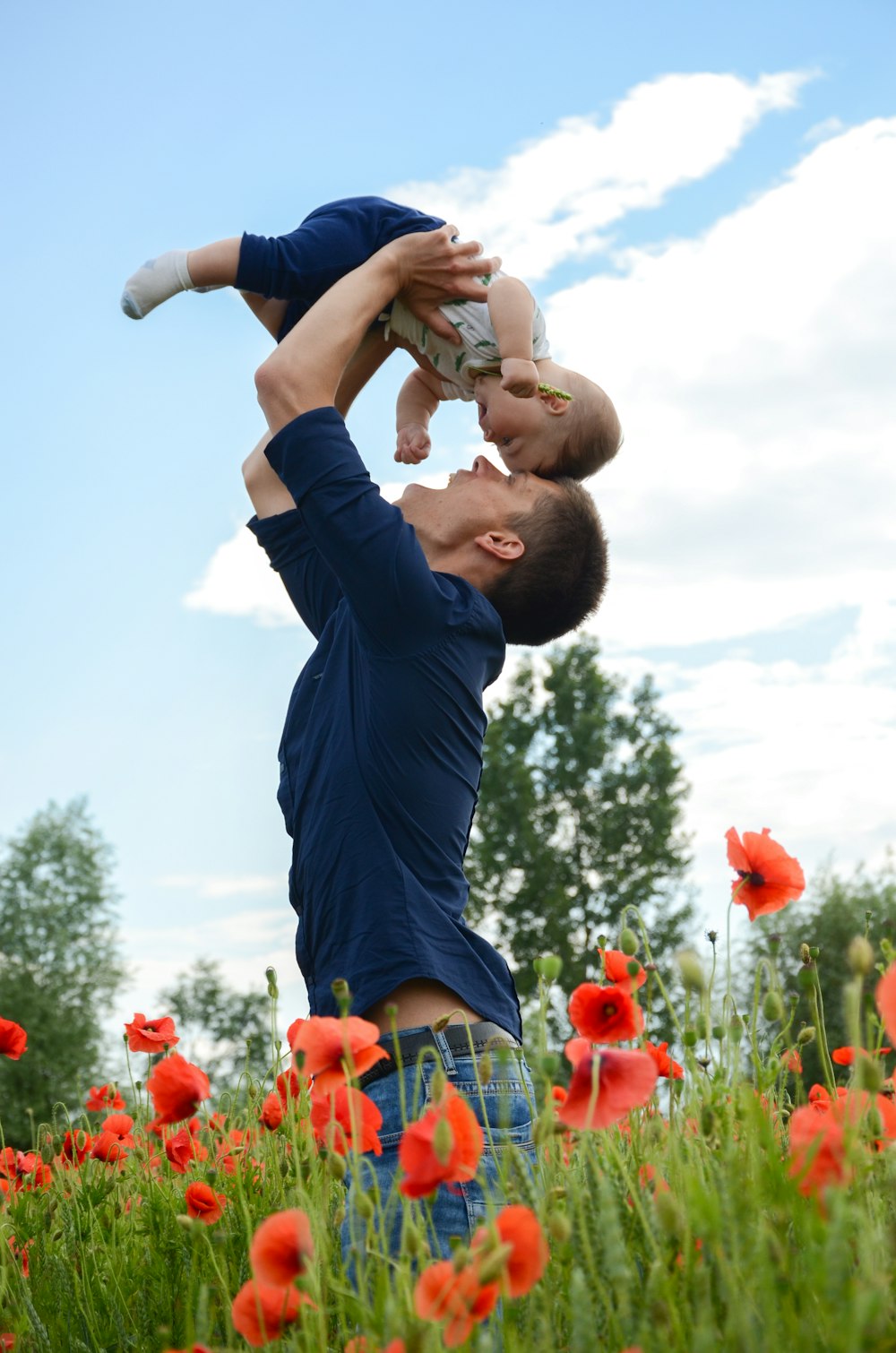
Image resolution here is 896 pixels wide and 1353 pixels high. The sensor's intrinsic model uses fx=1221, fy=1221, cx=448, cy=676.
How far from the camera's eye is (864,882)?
76.4 feet

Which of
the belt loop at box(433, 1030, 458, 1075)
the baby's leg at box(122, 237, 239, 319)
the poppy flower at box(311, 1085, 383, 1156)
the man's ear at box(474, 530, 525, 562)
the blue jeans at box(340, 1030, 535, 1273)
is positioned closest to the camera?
the poppy flower at box(311, 1085, 383, 1156)

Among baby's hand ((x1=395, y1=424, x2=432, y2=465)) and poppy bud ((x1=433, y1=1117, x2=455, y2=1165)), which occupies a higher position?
baby's hand ((x1=395, y1=424, x2=432, y2=465))

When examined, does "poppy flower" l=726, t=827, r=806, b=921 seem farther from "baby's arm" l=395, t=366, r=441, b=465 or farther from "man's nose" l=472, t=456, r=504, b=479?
"baby's arm" l=395, t=366, r=441, b=465

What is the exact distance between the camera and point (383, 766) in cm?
256

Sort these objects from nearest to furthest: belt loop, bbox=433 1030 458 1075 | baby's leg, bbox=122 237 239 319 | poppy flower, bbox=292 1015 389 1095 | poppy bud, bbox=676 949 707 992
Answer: poppy bud, bbox=676 949 707 992 → poppy flower, bbox=292 1015 389 1095 → belt loop, bbox=433 1030 458 1075 → baby's leg, bbox=122 237 239 319

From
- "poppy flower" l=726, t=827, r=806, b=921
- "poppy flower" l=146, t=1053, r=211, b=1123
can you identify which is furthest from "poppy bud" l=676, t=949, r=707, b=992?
"poppy flower" l=146, t=1053, r=211, b=1123

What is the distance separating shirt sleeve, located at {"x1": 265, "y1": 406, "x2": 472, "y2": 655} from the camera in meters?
2.45

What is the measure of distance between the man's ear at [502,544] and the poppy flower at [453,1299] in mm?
2027

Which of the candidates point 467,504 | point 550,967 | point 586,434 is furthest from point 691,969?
point 586,434

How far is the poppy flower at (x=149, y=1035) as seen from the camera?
3.09 metres

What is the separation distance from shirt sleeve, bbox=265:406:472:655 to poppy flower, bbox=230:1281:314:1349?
135 centimetres

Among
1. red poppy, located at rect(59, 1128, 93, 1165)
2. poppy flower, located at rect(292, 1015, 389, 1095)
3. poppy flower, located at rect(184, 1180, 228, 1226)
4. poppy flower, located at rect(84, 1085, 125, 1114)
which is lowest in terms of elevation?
poppy flower, located at rect(184, 1180, 228, 1226)

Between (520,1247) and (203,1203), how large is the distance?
1.45 metres

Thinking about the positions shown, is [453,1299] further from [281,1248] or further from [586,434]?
[586,434]
